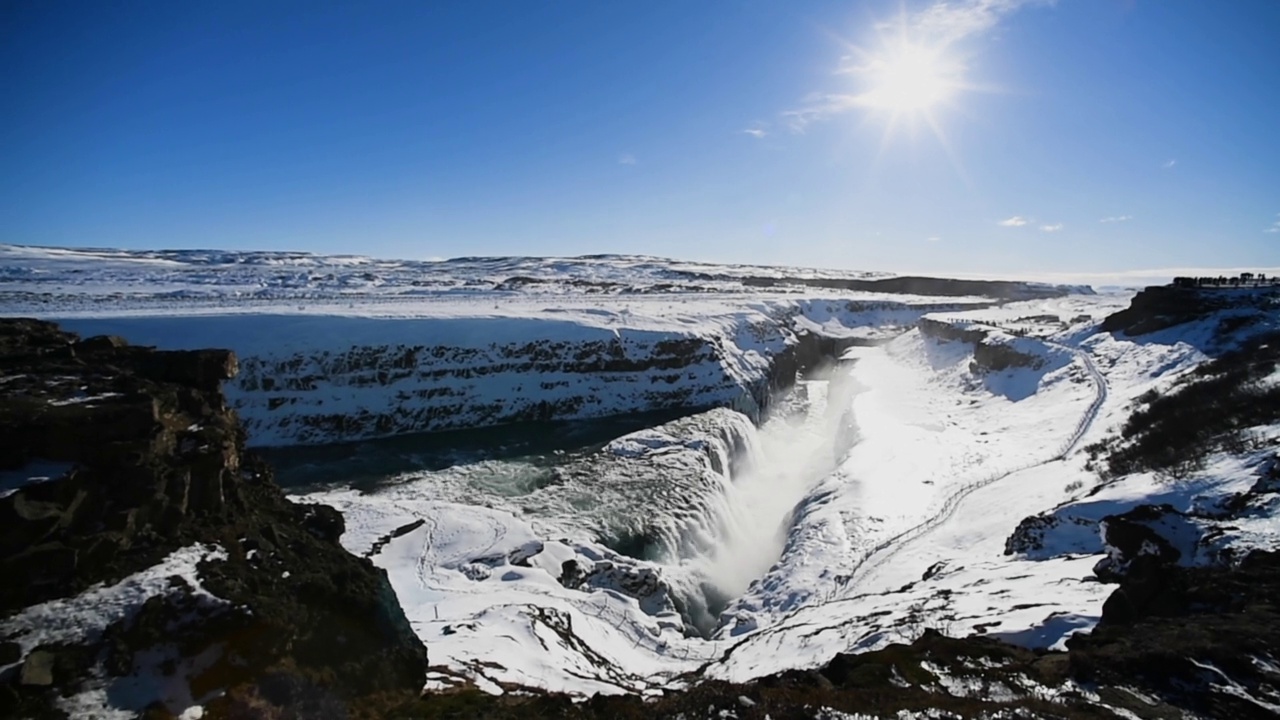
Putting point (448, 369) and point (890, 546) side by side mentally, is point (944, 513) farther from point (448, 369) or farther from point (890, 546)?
point (448, 369)

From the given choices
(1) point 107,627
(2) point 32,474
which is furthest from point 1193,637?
(2) point 32,474

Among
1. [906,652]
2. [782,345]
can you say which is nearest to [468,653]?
[906,652]

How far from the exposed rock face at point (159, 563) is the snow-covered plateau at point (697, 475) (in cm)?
44

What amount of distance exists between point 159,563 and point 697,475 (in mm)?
23520

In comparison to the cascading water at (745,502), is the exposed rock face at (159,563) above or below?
Answer: above

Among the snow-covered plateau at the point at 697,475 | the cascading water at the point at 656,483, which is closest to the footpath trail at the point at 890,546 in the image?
the snow-covered plateau at the point at 697,475

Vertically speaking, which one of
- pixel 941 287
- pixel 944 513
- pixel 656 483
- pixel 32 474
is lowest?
pixel 656 483

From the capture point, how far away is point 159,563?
843 centimetres

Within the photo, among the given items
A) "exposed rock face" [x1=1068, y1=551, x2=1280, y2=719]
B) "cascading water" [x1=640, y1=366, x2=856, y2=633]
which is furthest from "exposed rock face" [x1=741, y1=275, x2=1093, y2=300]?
"exposed rock face" [x1=1068, y1=551, x2=1280, y2=719]

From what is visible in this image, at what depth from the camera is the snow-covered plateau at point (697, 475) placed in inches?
554

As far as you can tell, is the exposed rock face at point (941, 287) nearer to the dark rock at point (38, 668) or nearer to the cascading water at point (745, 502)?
the cascading water at point (745, 502)

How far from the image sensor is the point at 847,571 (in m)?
20.5

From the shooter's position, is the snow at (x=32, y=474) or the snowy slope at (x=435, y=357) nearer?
the snow at (x=32, y=474)

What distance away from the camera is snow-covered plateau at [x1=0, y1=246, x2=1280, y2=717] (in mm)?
14070
